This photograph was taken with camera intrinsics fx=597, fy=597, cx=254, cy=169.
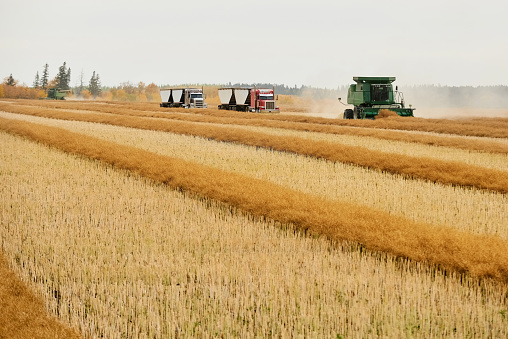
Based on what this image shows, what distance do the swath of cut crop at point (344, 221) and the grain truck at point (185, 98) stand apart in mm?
46647

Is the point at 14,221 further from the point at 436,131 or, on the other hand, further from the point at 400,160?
the point at 436,131

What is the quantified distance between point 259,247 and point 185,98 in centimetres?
5599

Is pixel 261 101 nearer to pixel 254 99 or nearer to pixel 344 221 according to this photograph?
pixel 254 99

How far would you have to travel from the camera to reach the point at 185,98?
2486 inches

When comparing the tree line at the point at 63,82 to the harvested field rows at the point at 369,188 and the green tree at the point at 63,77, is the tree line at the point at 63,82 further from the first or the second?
the harvested field rows at the point at 369,188

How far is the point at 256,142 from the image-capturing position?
24.7 m

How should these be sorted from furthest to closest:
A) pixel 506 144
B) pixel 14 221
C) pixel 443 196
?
pixel 506 144 < pixel 443 196 < pixel 14 221

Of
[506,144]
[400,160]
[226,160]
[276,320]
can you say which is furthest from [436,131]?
[276,320]

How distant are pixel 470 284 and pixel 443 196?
20.7 feet

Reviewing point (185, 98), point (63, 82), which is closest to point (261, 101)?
point (185, 98)

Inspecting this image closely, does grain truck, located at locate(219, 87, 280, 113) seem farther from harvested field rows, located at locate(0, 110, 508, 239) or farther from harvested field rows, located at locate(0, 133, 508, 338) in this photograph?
harvested field rows, located at locate(0, 133, 508, 338)

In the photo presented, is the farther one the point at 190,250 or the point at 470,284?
the point at 190,250

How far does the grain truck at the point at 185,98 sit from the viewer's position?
205 feet

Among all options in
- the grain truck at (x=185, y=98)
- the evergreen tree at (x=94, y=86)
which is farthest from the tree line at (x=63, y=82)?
the grain truck at (x=185, y=98)
